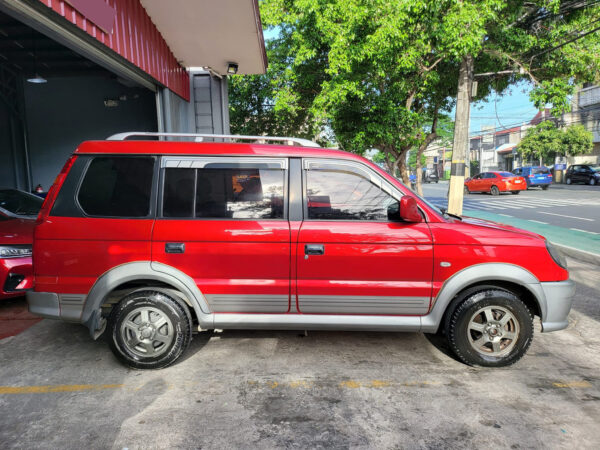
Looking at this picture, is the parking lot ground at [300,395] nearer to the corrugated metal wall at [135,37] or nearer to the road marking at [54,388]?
the road marking at [54,388]

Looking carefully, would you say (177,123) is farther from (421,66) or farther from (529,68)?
(529,68)

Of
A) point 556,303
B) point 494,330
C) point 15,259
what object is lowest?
point 494,330

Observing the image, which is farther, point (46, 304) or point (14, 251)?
point (14, 251)

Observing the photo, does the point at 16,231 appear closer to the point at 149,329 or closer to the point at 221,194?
the point at 149,329

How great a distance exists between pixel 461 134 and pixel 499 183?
47.5 feet

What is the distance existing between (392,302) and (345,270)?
0.48m

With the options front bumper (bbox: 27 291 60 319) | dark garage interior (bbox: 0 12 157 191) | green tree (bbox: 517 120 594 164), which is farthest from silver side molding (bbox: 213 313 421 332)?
green tree (bbox: 517 120 594 164)

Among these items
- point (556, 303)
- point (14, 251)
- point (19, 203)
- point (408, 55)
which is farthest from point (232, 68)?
point (556, 303)

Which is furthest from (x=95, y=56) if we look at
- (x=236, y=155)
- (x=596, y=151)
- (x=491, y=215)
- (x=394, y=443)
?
(x=596, y=151)

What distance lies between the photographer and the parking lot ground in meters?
2.55

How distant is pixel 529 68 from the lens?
39.2 feet

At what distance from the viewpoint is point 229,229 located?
3.28 meters

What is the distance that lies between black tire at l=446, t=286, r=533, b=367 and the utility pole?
661 cm

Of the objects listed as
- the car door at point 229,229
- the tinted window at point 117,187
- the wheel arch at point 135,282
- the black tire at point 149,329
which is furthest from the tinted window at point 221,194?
the black tire at point 149,329
